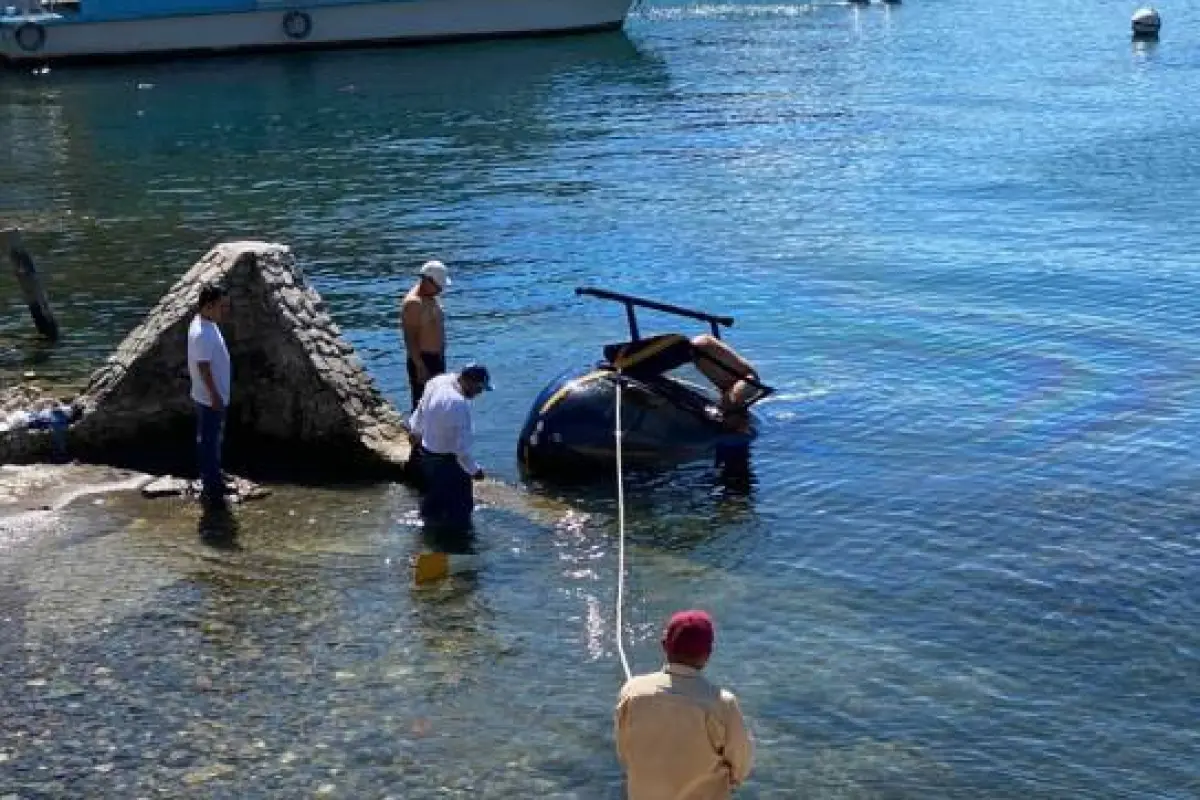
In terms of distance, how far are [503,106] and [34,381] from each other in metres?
31.0

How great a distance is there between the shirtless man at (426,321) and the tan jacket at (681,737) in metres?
10.1

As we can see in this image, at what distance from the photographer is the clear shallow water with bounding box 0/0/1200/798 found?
1240 cm

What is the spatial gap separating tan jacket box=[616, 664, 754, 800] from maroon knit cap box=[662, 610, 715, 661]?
0.42 feet

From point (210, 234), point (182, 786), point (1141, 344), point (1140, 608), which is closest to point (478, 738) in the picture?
→ point (182, 786)

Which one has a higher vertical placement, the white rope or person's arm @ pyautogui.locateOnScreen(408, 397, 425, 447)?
person's arm @ pyautogui.locateOnScreen(408, 397, 425, 447)

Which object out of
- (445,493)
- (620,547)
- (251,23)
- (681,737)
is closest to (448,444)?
(445,493)

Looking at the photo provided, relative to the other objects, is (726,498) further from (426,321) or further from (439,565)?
(439,565)

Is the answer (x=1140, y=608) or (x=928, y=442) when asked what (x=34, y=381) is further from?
(x=1140, y=608)

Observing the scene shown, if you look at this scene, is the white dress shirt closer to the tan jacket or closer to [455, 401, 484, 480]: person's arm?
[455, 401, 484, 480]: person's arm

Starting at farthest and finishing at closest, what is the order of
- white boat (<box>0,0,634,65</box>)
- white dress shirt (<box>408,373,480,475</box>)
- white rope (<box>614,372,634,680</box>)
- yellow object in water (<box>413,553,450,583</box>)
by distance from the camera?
white boat (<box>0,0,634,65</box>) → white dress shirt (<box>408,373,480,475</box>) → yellow object in water (<box>413,553,450,583</box>) → white rope (<box>614,372,634,680</box>)

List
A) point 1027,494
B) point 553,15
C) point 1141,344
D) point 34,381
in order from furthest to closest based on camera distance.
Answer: point 553,15 → point 1141,344 → point 34,381 → point 1027,494

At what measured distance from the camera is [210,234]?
33250 mm

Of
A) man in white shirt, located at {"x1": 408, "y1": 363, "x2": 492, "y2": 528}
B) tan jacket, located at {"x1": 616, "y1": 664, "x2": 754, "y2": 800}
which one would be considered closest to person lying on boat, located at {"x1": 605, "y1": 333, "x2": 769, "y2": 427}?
man in white shirt, located at {"x1": 408, "y1": 363, "x2": 492, "y2": 528}

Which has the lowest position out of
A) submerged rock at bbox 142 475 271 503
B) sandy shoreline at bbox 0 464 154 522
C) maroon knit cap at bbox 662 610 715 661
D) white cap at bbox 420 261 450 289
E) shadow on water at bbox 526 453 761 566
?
shadow on water at bbox 526 453 761 566
